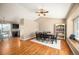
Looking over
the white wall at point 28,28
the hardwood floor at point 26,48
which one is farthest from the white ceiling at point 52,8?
the hardwood floor at point 26,48

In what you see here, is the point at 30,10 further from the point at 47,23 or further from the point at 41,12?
the point at 47,23

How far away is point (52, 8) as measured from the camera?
8.36 feet

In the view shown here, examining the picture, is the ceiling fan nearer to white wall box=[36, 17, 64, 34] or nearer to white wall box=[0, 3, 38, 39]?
white wall box=[36, 17, 64, 34]

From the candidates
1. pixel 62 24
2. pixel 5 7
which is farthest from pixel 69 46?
pixel 5 7

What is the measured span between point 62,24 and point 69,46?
0.59m

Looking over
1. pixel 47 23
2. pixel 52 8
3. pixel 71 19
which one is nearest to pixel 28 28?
pixel 47 23

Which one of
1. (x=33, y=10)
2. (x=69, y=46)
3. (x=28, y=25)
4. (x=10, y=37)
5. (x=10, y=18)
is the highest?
(x=33, y=10)

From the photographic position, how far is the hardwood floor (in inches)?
97.7

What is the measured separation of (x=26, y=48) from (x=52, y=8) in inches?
46.2

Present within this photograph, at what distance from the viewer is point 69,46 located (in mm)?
2656

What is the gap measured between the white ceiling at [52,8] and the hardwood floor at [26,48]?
72 centimetres

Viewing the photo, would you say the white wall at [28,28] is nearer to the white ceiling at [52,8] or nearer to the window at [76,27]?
the white ceiling at [52,8]

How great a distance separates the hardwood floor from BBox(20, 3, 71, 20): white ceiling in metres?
0.72
